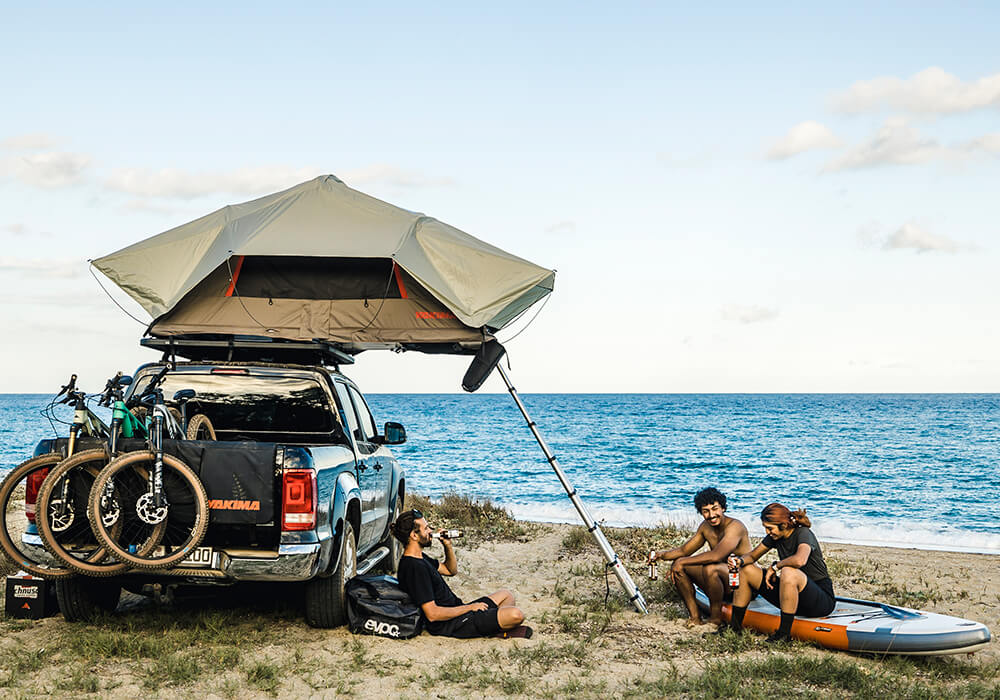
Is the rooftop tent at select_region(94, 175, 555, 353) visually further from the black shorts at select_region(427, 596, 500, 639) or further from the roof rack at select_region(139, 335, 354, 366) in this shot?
the black shorts at select_region(427, 596, 500, 639)

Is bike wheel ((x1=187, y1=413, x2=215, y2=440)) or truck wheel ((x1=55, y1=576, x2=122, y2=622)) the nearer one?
truck wheel ((x1=55, y1=576, x2=122, y2=622))

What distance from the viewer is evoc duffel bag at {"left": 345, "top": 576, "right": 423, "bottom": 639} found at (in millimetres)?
Answer: 7238

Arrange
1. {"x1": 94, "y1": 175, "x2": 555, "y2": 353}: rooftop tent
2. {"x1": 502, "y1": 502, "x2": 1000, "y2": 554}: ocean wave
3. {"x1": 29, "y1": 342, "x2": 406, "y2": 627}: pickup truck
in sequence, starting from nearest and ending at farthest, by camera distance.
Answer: {"x1": 29, "y1": 342, "x2": 406, "y2": 627}: pickup truck < {"x1": 94, "y1": 175, "x2": 555, "y2": 353}: rooftop tent < {"x1": 502, "y1": 502, "x2": 1000, "y2": 554}: ocean wave

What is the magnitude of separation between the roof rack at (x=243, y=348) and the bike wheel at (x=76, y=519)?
2.00 metres

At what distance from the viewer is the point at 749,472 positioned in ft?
108

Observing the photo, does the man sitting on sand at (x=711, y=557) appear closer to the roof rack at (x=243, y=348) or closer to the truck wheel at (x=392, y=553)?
the truck wheel at (x=392, y=553)

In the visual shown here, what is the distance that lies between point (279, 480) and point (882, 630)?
4.52 m

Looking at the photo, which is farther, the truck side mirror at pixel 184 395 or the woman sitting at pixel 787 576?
the truck side mirror at pixel 184 395

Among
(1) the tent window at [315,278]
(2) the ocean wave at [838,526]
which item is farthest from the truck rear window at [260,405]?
(2) the ocean wave at [838,526]

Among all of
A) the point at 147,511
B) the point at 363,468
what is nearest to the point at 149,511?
the point at 147,511

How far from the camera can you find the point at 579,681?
6254 mm

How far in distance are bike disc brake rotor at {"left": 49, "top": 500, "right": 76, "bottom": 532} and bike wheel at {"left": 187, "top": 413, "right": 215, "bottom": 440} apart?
1048 mm

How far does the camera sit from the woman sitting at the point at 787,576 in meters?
7.20

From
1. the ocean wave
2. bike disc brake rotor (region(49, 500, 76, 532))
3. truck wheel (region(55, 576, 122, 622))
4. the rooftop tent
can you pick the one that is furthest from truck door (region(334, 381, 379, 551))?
Result: the ocean wave
